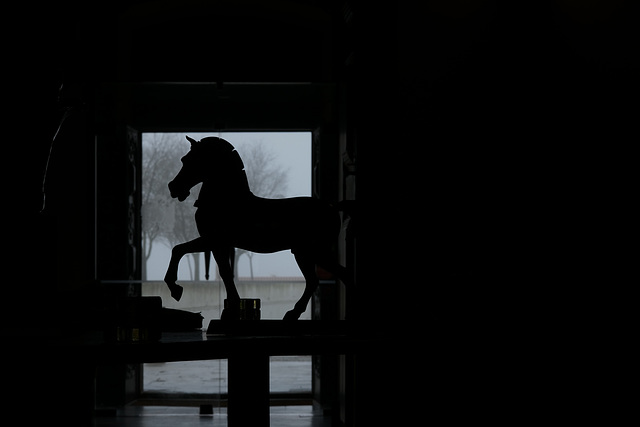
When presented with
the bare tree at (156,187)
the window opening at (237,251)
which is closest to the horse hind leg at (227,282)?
the window opening at (237,251)

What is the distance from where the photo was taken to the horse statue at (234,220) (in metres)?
2.54

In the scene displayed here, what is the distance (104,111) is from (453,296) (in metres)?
3.67

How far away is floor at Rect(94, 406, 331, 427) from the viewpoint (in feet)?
17.3

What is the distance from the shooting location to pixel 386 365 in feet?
9.28

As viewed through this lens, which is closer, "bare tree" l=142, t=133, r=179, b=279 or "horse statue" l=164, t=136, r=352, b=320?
"horse statue" l=164, t=136, r=352, b=320

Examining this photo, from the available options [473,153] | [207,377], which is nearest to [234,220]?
[473,153]

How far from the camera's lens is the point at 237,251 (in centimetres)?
590

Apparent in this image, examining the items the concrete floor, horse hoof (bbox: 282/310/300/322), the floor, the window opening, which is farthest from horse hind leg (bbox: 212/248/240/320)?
the concrete floor

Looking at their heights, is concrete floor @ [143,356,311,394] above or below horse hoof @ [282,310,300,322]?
below

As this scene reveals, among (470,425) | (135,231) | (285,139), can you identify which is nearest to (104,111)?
(135,231)

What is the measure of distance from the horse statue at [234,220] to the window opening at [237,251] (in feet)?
10.7

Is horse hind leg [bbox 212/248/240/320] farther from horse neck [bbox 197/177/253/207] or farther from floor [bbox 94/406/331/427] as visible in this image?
floor [bbox 94/406/331/427]

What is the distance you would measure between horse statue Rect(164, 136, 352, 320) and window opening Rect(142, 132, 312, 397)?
3.26m

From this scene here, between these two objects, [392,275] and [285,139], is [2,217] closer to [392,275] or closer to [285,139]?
[392,275]
